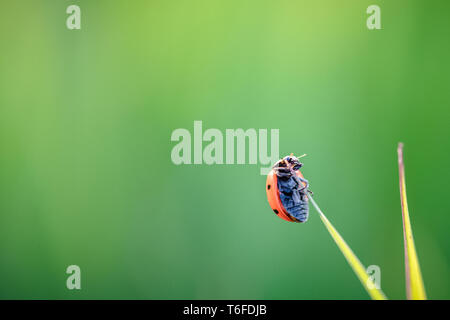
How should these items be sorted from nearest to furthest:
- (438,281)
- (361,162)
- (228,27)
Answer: (438,281)
(361,162)
(228,27)

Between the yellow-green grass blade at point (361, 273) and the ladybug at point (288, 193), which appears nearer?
the yellow-green grass blade at point (361, 273)

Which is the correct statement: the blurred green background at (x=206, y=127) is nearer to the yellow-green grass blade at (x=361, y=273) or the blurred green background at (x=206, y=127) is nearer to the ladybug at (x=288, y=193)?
the ladybug at (x=288, y=193)

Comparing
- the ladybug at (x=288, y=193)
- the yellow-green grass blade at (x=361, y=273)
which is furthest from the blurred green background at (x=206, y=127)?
the yellow-green grass blade at (x=361, y=273)

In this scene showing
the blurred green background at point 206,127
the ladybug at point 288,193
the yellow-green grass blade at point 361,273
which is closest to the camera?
the yellow-green grass blade at point 361,273

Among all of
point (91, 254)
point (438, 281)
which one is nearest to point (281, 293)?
point (438, 281)

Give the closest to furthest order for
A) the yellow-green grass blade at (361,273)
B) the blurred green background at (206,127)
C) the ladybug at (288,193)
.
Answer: the yellow-green grass blade at (361,273), the ladybug at (288,193), the blurred green background at (206,127)

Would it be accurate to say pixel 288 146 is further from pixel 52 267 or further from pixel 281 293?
pixel 52 267
